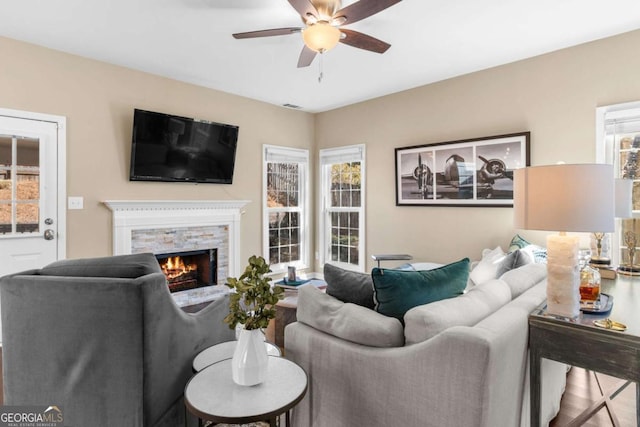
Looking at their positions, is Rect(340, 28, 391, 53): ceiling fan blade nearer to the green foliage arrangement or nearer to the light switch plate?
the green foliage arrangement

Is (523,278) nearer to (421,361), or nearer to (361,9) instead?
(421,361)

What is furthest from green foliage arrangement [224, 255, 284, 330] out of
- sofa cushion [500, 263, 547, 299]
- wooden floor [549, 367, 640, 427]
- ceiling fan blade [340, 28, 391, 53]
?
ceiling fan blade [340, 28, 391, 53]

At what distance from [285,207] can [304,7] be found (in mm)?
3294

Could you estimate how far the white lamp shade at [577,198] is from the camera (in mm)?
1386

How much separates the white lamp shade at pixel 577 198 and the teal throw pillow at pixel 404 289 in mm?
482

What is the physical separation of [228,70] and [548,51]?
10.2ft

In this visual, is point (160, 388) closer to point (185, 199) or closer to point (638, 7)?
point (185, 199)

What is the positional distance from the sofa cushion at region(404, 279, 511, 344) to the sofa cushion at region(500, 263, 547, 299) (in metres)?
0.33

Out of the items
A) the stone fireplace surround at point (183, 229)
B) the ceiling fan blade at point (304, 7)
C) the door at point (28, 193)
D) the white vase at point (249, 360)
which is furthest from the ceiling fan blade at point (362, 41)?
the door at point (28, 193)

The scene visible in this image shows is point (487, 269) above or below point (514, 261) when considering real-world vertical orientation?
below

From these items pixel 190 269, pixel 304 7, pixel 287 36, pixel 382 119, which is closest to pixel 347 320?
pixel 304 7

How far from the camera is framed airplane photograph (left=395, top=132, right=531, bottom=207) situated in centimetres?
354

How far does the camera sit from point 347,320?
5.09 ft

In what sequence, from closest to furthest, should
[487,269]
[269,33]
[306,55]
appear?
[269,33] < [306,55] < [487,269]
